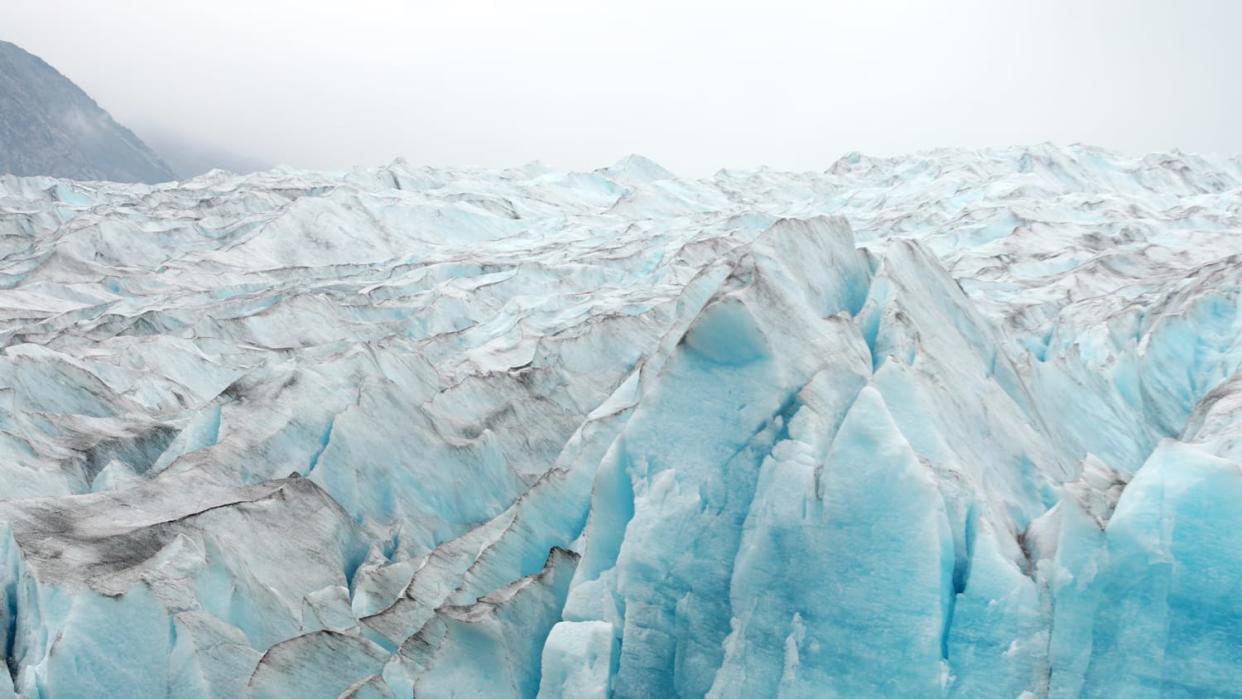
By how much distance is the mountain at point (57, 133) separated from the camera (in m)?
131

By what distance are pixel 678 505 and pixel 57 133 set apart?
563 feet

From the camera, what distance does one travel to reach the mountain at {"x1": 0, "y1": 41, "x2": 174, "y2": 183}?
13088 cm

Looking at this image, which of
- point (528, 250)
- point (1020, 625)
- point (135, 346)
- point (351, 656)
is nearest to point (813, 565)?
point (1020, 625)

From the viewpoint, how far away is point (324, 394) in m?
9.30

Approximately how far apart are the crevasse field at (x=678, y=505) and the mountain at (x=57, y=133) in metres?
143

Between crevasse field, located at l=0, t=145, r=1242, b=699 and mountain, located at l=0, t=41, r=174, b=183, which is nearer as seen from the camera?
crevasse field, located at l=0, t=145, r=1242, b=699

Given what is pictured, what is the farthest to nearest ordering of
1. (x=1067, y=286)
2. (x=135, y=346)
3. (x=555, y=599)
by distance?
(x=1067, y=286), (x=135, y=346), (x=555, y=599)

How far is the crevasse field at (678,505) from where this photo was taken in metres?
4.41

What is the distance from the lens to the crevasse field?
14.5ft

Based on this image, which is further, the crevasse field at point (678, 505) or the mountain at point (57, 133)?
the mountain at point (57, 133)

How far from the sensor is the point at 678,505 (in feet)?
17.1

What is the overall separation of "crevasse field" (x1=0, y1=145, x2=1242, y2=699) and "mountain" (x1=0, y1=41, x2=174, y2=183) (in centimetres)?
14287

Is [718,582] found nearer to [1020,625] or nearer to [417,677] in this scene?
[1020,625]

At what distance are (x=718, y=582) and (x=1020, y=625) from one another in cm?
165
